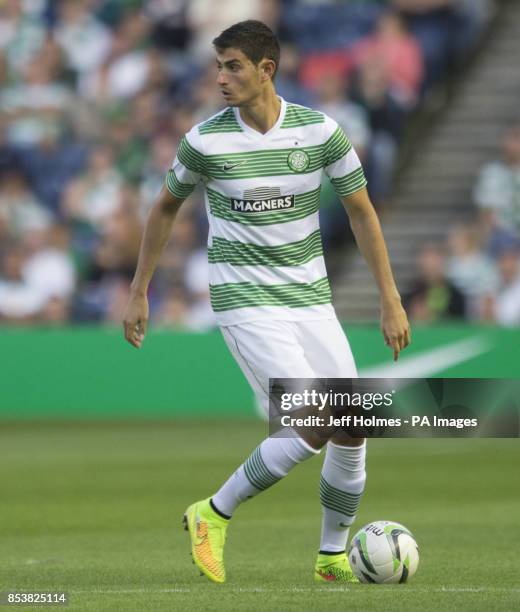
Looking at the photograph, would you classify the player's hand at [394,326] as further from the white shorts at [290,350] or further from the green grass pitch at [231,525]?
the green grass pitch at [231,525]

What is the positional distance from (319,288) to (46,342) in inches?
440

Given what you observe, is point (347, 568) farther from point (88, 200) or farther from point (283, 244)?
point (88, 200)

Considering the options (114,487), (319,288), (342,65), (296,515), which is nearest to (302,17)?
(342,65)

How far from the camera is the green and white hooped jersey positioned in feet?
23.6

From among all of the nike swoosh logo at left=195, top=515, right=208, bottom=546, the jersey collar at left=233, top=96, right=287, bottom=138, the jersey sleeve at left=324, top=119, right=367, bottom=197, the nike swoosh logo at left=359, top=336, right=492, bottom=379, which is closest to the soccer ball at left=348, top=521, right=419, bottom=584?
the nike swoosh logo at left=195, top=515, right=208, bottom=546

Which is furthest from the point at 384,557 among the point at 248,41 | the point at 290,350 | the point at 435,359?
the point at 435,359

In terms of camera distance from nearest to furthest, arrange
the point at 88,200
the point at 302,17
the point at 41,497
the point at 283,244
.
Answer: the point at 283,244
the point at 41,497
the point at 88,200
the point at 302,17

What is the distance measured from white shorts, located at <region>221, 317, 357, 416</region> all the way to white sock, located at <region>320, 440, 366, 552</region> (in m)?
0.37

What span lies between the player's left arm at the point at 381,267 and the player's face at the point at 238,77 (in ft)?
2.10

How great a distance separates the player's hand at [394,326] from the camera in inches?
277

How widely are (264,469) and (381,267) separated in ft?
3.36

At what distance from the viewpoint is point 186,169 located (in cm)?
729

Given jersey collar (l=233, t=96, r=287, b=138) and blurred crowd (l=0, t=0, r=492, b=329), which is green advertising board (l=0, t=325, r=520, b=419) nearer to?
blurred crowd (l=0, t=0, r=492, b=329)

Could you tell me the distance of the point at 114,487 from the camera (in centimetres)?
1246
